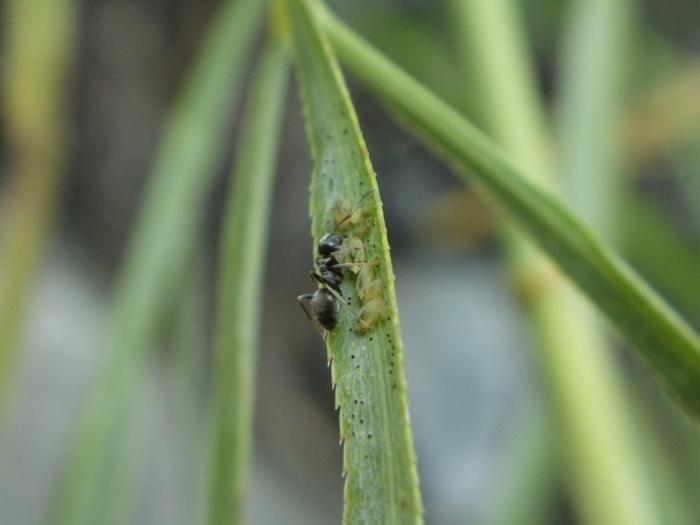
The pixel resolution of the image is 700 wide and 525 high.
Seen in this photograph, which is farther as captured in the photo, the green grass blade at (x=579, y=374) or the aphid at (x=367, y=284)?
the green grass blade at (x=579, y=374)

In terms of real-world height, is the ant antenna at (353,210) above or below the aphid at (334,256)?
below

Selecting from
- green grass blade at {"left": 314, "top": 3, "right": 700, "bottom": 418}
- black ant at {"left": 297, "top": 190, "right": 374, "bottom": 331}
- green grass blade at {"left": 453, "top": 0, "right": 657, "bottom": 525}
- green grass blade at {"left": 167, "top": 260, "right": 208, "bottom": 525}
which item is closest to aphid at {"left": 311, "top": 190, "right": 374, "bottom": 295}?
black ant at {"left": 297, "top": 190, "right": 374, "bottom": 331}

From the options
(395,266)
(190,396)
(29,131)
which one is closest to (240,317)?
(190,396)

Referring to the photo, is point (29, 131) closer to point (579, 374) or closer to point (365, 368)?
point (579, 374)

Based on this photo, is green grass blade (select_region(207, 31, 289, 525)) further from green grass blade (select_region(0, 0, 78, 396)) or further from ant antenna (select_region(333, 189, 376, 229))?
green grass blade (select_region(0, 0, 78, 396))

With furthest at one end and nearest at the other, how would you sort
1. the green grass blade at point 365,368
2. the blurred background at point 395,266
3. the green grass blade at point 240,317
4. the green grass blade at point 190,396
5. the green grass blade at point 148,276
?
the blurred background at point 395,266 → the green grass blade at point 190,396 → the green grass blade at point 148,276 → the green grass blade at point 240,317 → the green grass blade at point 365,368

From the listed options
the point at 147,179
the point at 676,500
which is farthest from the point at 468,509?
the point at 147,179

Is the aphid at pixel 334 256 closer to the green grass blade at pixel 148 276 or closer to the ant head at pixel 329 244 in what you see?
the ant head at pixel 329 244

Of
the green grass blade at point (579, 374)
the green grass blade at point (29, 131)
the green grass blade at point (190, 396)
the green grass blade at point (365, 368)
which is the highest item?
the green grass blade at point (29, 131)

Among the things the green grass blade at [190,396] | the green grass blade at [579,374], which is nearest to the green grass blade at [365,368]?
the green grass blade at [579,374]
